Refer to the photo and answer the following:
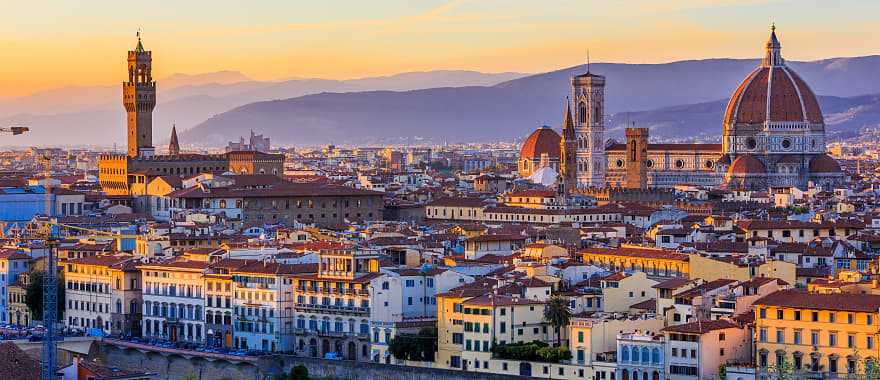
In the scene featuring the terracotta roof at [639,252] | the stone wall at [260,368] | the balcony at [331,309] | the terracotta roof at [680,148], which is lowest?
the stone wall at [260,368]

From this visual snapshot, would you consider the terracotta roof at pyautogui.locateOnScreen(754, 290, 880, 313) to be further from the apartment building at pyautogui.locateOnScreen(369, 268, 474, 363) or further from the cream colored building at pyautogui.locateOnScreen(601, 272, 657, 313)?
the apartment building at pyautogui.locateOnScreen(369, 268, 474, 363)

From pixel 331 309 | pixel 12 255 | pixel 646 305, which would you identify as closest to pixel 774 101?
pixel 12 255

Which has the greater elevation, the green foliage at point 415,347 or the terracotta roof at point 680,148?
the terracotta roof at point 680,148

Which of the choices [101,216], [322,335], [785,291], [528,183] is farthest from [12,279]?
[528,183]

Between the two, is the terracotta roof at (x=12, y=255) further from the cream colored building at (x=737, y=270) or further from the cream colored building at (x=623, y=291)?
the cream colored building at (x=737, y=270)

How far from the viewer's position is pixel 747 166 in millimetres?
143250

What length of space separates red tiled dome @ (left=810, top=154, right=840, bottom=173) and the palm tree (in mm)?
94119

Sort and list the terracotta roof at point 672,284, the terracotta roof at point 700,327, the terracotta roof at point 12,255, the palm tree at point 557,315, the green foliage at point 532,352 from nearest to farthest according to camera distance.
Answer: the terracotta roof at point 700,327, the green foliage at point 532,352, the palm tree at point 557,315, the terracotta roof at point 672,284, the terracotta roof at point 12,255

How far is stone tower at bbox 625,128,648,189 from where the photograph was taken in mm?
145625

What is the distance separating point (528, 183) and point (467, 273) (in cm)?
7675

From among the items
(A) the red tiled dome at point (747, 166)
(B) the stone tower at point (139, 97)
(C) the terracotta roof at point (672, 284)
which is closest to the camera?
(C) the terracotta roof at point (672, 284)

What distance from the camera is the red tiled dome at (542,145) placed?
16312 centimetres

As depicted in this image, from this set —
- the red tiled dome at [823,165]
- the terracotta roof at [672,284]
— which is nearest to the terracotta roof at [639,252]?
the terracotta roof at [672,284]

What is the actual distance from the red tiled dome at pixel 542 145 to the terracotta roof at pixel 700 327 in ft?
362
